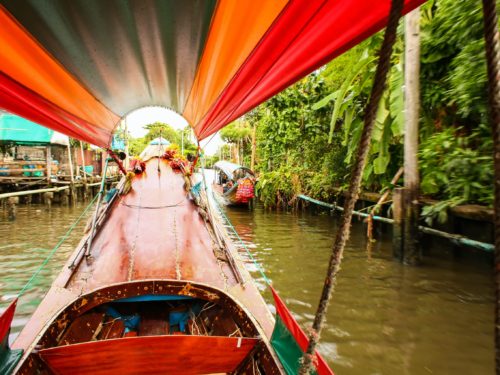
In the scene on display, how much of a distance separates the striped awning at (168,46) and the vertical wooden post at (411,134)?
3.69 metres

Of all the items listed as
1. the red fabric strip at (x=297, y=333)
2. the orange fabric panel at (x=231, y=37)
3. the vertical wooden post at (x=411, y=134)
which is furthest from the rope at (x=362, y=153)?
the vertical wooden post at (x=411, y=134)

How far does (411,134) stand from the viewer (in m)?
5.39

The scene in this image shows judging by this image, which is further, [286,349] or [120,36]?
[120,36]

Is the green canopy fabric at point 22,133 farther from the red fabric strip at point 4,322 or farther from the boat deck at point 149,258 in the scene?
the red fabric strip at point 4,322

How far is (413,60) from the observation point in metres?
5.29

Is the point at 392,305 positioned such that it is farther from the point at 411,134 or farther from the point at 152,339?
the point at 152,339

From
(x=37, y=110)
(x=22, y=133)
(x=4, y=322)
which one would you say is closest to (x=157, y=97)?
(x=37, y=110)

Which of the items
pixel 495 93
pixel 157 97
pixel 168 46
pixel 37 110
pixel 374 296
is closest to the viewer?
pixel 495 93

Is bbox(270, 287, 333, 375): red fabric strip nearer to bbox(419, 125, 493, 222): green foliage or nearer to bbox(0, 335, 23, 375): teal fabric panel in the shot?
bbox(0, 335, 23, 375): teal fabric panel

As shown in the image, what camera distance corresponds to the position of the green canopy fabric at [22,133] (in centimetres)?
1440

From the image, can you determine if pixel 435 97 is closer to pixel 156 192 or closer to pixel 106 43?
pixel 156 192

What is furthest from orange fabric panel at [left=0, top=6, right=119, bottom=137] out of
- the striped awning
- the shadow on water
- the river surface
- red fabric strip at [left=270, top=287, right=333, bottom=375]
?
the shadow on water

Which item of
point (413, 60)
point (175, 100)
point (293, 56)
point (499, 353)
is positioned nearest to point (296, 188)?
point (413, 60)

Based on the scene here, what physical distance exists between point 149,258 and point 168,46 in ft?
6.79
